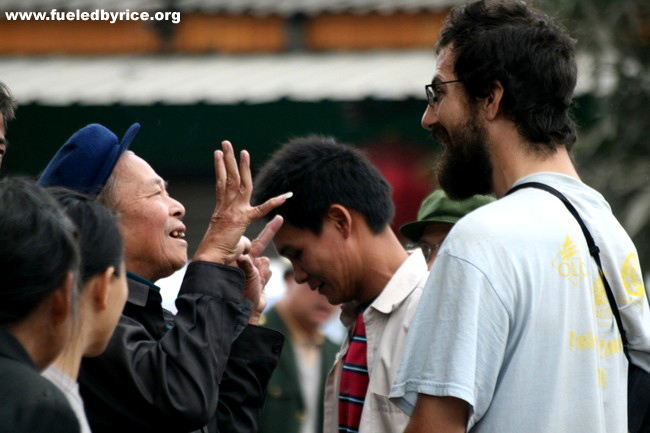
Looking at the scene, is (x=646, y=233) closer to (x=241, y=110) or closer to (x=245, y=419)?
(x=241, y=110)

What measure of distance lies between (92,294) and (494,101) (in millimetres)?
1081

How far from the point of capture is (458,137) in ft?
8.78

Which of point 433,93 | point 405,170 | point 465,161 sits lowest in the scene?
point 405,170

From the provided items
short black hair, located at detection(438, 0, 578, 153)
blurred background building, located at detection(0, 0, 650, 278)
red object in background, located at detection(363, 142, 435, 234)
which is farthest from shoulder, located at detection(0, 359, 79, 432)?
red object in background, located at detection(363, 142, 435, 234)

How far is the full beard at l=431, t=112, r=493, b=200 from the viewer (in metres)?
2.65

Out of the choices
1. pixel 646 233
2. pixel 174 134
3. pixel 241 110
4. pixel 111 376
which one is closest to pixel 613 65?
pixel 646 233

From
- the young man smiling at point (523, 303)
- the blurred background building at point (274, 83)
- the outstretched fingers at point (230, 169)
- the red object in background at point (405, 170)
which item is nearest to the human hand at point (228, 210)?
the outstretched fingers at point (230, 169)

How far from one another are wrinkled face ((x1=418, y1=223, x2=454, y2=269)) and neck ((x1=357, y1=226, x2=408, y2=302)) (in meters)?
0.76

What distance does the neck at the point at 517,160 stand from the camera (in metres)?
2.60

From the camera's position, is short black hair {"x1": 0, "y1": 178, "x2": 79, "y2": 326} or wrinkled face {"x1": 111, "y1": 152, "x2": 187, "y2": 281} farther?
wrinkled face {"x1": 111, "y1": 152, "x2": 187, "y2": 281}

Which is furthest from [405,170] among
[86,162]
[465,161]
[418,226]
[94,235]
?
[94,235]

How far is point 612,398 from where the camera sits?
8.07 ft

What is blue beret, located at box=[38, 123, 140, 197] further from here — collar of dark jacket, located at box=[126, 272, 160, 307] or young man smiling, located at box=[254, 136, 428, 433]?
young man smiling, located at box=[254, 136, 428, 433]

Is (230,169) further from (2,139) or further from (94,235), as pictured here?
(2,139)
